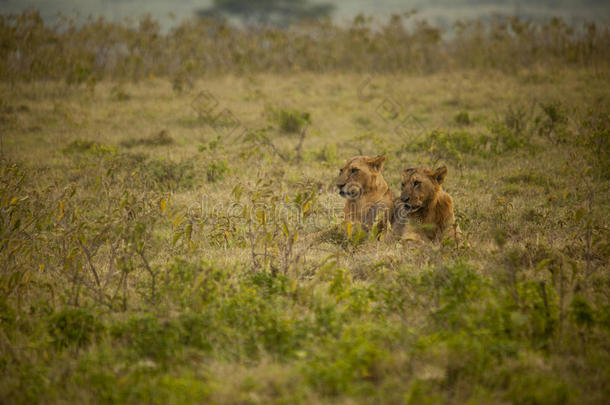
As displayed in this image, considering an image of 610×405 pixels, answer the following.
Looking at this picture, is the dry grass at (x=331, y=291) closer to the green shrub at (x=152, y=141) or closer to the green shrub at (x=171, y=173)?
the green shrub at (x=171, y=173)

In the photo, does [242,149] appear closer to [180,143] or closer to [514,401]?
[180,143]

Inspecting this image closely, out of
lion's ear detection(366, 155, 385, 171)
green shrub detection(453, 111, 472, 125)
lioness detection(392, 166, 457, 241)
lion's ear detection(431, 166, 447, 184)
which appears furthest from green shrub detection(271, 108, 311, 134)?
lion's ear detection(431, 166, 447, 184)

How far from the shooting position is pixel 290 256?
16.4 feet

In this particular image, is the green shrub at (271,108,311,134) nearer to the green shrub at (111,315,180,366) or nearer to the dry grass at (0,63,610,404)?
the dry grass at (0,63,610,404)

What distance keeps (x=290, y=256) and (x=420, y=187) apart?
1727mm

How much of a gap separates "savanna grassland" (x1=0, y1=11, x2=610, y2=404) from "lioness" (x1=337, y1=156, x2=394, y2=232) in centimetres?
29

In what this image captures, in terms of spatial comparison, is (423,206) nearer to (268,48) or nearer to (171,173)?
(171,173)

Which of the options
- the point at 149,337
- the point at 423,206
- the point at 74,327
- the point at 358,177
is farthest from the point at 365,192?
the point at 74,327

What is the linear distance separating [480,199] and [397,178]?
176cm

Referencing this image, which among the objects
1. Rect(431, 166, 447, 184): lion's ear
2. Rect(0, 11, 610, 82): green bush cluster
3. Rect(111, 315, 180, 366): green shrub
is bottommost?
Rect(111, 315, 180, 366): green shrub

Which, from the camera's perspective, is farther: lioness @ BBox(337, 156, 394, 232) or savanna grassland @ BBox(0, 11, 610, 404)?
lioness @ BBox(337, 156, 394, 232)

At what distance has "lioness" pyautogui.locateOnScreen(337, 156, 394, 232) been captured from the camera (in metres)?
5.82

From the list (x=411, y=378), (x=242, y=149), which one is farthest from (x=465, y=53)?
(x=411, y=378)

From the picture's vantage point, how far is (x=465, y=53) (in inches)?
765
